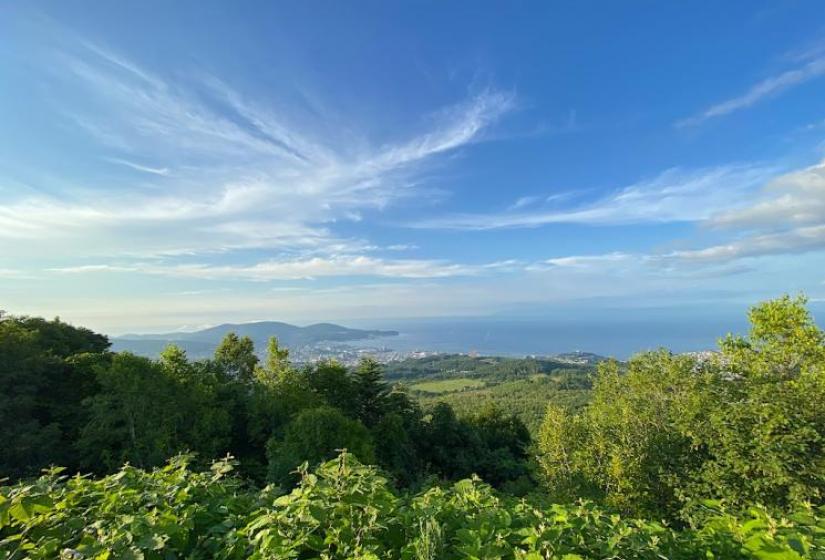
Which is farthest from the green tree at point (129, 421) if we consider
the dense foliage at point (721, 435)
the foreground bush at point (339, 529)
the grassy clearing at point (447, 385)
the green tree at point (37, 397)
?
the grassy clearing at point (447, 385)

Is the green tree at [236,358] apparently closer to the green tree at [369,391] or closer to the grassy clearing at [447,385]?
the green tree at [369,391]

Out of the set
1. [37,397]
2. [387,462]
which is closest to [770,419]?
Answer: [387,462]

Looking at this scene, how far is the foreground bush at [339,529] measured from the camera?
191 centimetres

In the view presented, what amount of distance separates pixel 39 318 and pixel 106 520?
27754 mm

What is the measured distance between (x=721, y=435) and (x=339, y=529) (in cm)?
977

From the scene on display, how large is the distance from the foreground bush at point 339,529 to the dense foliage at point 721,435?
5.34 m

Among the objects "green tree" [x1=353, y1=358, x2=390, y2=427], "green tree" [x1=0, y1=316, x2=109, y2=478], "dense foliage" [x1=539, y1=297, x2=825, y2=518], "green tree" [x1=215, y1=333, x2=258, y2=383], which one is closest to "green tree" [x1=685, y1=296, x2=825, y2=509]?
"dense foliage" [x1=539, y1=297, x2=825, y2=518]

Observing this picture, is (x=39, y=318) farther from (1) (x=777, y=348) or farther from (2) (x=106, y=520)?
(1) (x=777, y=348)

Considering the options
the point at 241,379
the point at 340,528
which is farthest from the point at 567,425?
the point at 241,379

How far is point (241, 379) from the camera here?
80.9ft

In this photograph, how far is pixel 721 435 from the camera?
850cm

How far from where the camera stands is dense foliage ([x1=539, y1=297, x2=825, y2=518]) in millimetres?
7602

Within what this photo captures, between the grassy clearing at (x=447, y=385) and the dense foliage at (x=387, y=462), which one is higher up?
the dense foliage at (x=387, y=462)

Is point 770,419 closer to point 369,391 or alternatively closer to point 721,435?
point 721,435
